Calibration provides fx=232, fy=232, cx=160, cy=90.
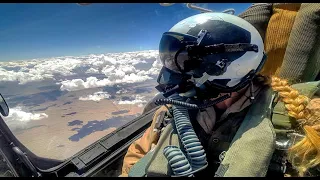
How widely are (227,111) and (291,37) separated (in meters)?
0.67

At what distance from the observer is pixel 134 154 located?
3.69 ft

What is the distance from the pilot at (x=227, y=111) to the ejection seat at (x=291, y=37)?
362 mm

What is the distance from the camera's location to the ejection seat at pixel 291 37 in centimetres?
125

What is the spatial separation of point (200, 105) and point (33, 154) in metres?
1.30

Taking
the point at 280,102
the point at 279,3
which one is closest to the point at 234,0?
the point at 279,3

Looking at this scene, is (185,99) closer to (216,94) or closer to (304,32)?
(216,94)

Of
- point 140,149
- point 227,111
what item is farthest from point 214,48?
point 140,149

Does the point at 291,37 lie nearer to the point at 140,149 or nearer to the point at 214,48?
the point at 214,48

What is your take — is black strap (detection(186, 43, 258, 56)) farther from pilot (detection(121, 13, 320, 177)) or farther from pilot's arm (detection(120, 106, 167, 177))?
pilot's arm (detection(120, 106, 167, 177))

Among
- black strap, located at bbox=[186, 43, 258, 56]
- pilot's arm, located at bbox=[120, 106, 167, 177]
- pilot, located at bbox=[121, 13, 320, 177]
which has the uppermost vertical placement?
black strap, located at bbox=[186, 43, 258, 56]

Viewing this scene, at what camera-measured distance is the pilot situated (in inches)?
30.0

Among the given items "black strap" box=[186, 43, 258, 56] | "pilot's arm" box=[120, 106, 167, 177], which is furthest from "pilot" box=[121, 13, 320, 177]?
"pilot's arm" box=[120, 106, 167, 177]

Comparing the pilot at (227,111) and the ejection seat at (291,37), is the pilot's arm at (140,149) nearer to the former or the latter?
the pilot at (227,111)

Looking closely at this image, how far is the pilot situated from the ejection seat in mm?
362
